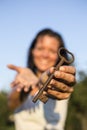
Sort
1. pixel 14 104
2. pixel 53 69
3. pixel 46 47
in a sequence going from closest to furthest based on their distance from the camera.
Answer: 1. pixel 53 69
2. pixel 14 104
3. pixel 46 47

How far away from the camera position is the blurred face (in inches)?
134

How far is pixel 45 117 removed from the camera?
3.25 metres

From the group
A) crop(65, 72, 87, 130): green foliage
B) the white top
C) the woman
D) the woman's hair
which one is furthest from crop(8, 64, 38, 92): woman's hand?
crop(65, 72, 87, 130): green foliage

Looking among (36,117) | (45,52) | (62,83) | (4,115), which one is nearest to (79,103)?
(4,115)

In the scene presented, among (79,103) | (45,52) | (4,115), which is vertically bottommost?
(4,115)

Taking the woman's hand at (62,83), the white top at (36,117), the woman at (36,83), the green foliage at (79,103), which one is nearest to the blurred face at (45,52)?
the woman at (36,83)

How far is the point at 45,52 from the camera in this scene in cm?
347

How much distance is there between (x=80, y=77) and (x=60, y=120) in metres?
20.5

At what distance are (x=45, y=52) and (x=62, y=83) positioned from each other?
1539mm

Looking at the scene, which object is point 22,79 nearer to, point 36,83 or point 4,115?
point 36,83

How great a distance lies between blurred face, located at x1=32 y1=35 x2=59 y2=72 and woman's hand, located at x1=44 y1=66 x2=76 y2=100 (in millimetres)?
1381

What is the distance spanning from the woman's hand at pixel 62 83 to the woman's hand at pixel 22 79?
526 mm

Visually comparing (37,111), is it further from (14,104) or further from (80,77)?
(80,77)

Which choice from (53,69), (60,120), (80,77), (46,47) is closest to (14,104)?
(60,120)
